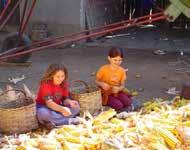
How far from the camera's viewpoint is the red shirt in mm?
5488

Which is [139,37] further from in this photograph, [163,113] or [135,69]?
[163,113]

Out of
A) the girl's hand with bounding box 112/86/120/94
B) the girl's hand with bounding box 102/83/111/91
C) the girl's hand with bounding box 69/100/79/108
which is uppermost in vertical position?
the girl's hand with bounding box 102/83/111/91

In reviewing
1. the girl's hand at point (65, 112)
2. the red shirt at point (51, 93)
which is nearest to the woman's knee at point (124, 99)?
the red shirt at point (51, 93)

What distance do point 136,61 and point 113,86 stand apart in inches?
131

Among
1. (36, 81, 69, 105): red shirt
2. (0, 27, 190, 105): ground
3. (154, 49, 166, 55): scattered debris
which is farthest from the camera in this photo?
(154, 49, 166, 55): scattered debris

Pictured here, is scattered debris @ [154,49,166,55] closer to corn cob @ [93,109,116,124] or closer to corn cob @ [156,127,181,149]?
corn cob @ [93,109,116,124]

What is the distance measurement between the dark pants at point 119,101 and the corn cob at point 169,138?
1608 millimetres

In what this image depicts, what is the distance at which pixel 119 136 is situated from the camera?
14.4 feet

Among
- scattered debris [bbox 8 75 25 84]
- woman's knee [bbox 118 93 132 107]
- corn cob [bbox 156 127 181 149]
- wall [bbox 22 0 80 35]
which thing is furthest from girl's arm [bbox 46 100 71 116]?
wall [bbox 22 0 80 35]

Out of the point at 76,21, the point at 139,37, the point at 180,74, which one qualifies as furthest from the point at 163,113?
the point at 139,37

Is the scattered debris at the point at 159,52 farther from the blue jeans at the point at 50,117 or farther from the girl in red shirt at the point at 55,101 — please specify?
the blue jeans at the point at 50,117

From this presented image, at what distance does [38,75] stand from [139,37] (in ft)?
14.7

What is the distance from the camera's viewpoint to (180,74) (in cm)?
834

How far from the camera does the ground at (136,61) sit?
775 cm
